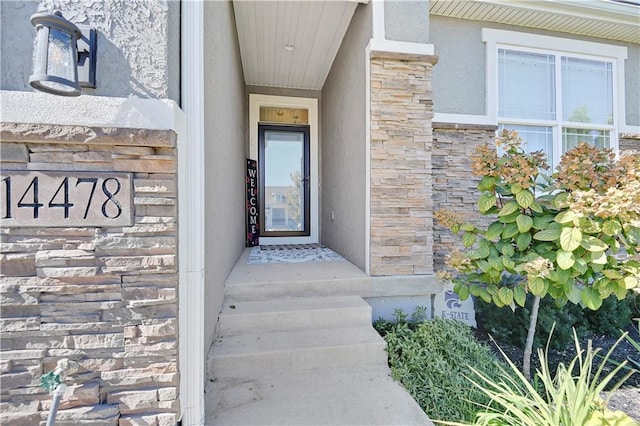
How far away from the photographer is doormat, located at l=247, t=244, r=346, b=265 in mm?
4012

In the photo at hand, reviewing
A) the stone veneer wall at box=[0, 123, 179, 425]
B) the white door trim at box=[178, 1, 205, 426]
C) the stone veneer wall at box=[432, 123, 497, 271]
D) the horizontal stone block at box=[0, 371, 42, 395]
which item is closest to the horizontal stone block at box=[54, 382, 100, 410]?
the stone veneer wall at box=[0, 123, 179, 425]

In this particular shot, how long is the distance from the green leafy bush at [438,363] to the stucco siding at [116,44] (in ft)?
8.32

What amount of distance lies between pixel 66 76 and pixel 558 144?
5.73 metres

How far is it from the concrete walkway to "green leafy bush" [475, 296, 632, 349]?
173cm

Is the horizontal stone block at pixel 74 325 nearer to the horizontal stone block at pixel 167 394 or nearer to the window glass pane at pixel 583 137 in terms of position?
the horizontal stone block at pixel 167 394

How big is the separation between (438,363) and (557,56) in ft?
16.4

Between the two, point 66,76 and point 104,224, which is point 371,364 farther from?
point 66,76

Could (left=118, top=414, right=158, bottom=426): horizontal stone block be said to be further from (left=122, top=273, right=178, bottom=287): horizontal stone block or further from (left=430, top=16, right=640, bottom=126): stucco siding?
(left=430, top=16, right=640, bottom=126): stucco siding

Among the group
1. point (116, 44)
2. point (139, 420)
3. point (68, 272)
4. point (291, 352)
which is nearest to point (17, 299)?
point (68, 272)

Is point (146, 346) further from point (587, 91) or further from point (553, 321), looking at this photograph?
point (587, 91)

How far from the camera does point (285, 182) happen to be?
19.3 ft

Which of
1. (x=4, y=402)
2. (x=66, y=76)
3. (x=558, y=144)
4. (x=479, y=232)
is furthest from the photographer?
(x=558, y=144)

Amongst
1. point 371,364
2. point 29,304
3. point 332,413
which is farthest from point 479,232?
point 29,304

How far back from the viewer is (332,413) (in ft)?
5.98
